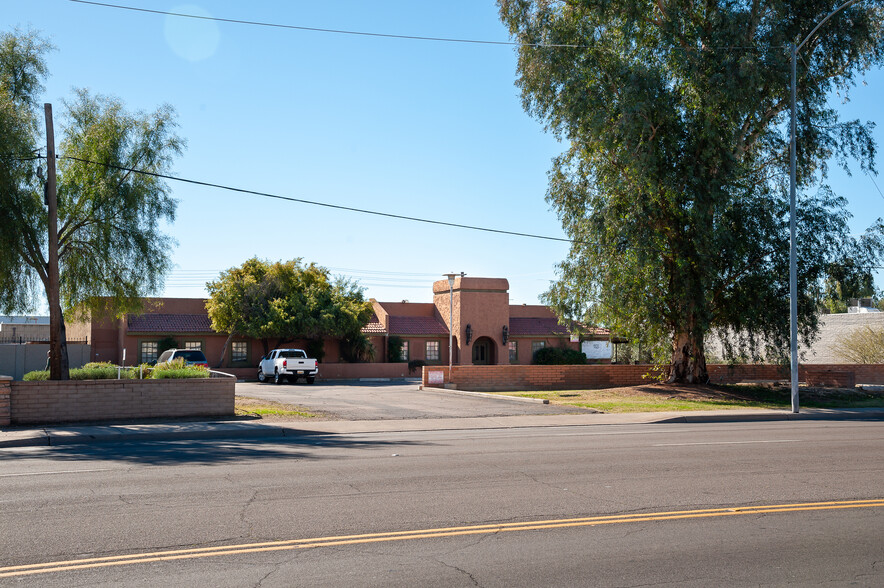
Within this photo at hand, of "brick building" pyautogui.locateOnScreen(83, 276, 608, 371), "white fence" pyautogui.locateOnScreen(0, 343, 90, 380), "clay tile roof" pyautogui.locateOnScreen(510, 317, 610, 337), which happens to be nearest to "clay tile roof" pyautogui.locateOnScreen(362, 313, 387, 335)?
"brick building" pyautogui.locateOnScreen(83, 276, 608, 371)

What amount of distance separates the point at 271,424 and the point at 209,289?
28.4 m

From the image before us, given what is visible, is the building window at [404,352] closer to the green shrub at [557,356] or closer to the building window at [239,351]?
the green shrub at [557,356]

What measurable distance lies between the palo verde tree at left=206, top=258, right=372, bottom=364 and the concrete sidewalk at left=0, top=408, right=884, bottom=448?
990 inches

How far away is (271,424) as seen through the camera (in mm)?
18422

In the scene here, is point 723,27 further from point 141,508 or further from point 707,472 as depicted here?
point 141,508

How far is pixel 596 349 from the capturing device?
54.9 m

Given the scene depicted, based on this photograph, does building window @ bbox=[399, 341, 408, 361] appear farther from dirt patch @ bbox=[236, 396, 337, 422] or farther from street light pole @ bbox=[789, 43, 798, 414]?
street light pole @ bbox=[789, 43, 798, 414]

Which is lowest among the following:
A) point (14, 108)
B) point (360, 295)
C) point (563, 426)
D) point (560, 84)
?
point (563, 426)

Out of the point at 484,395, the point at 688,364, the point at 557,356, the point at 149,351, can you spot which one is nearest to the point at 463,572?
the point at 484,395

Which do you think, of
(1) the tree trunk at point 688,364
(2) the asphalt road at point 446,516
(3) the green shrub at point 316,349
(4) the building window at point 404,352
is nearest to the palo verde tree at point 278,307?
(3) the green shrub at point 316,349

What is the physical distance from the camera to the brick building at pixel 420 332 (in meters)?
44.4

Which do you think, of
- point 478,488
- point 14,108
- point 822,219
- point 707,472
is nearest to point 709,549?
point 478,488

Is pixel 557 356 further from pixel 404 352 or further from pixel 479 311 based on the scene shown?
pixel 404 352

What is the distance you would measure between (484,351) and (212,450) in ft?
126
